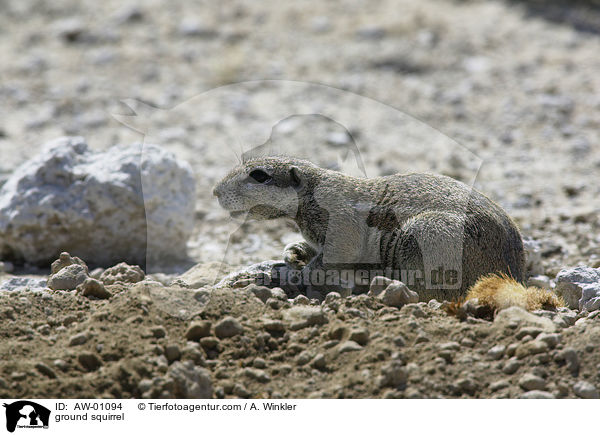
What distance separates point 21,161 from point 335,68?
560 centimetres

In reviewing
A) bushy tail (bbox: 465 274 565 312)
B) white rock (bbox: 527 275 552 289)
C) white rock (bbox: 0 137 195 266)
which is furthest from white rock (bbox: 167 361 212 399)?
white rock (bbox: 0 137 195 266)

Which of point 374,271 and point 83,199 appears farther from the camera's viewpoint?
point 83,199

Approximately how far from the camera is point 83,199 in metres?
7.59

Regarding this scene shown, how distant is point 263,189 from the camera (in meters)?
5.93

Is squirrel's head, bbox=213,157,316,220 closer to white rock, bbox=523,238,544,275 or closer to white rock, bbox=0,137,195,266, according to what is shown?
white rock, bbox=0,137,195,266

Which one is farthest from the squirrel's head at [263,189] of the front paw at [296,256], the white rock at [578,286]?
the white rock at [578,286]

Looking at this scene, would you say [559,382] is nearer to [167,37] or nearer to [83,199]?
[83,199]

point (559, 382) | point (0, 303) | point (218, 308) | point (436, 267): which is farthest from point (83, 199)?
point (559, 382)

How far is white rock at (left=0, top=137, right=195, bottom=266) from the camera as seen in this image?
7.60 meters
